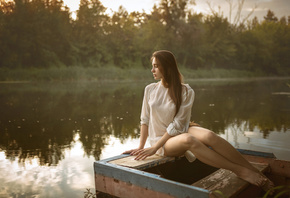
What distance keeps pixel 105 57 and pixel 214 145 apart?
3499 centimetres

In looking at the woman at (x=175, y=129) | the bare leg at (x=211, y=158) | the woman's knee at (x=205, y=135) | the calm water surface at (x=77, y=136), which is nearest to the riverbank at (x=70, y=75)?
the calm water surface at (x=77, y=136)

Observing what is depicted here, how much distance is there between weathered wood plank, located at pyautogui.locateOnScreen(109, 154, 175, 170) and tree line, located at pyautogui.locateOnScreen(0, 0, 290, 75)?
102 ft

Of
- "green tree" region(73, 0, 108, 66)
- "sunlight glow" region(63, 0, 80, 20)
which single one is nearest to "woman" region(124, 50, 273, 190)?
"green tree" region(73, 0, 108, 66)

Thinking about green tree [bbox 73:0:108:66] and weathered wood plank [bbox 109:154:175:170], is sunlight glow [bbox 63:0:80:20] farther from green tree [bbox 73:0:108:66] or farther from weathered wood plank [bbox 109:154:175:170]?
weathered wood plank [bbox 109:154:175:170]

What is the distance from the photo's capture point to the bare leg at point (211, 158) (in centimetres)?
277

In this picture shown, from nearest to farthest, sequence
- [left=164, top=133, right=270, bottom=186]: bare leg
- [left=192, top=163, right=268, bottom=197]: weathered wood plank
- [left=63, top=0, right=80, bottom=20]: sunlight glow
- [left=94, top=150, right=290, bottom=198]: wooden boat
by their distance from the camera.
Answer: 1. [left=94, top=150, right=290, bottom=198]: wooden boat
2. [left=192, top=163, right=268, bottom=197]: weathered wood plank
3. [left=164, top=133, right=270, bottom=186]: bare leg
4. [left=63, top=0, right=80, bottom=20]: sunlight glow

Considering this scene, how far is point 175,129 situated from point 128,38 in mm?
37358

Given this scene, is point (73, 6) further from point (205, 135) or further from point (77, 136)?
point (205, 135)

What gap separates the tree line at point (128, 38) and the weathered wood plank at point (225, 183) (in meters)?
31.8

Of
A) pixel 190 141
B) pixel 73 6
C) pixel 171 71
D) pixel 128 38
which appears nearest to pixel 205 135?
pixel 190 141

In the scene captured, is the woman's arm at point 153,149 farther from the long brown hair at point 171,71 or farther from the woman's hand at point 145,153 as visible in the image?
the long brown hair at point 171,71

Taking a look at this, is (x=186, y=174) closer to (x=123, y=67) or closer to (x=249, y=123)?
(x=249, y=123)

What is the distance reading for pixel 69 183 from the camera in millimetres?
3836

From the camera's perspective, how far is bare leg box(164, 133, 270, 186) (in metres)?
Answer: 2.77
